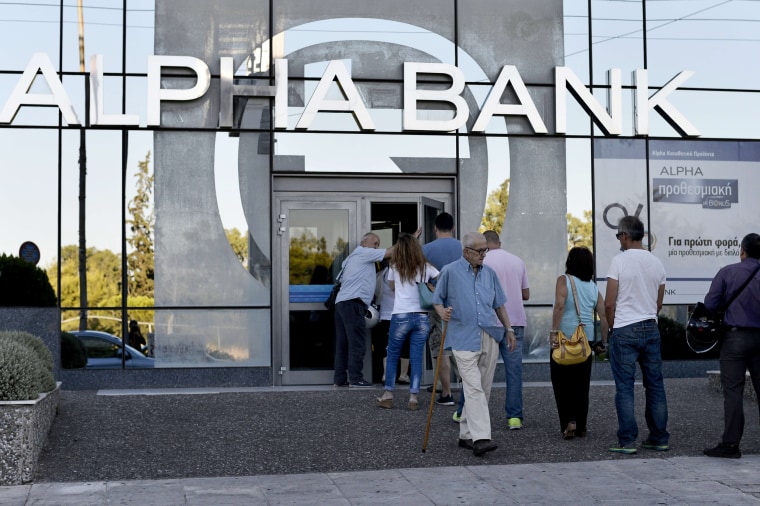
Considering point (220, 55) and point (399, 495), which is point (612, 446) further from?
point (220, 55)

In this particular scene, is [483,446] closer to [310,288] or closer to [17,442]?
[17,442]

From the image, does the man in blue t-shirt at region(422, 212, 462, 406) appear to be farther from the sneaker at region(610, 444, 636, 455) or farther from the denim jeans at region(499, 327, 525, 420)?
the sneaker at region(610, 444, 636, 455)

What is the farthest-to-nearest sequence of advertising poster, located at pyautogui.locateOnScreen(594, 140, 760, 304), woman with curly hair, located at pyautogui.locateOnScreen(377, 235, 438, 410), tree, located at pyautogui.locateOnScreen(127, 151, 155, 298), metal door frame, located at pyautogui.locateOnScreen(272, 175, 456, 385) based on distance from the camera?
advertising poster, located at pyautogui.locateOnScreen(594, 140, 760, 304) → metal door frame, located at pyautogui.locateOnScreen(272, 175, 456, 385) → tree, located at pyautogui.locateOnScreen(127, 151, 155, 298) → woman with curly hair, located at pyautogui.locateOnScreen(377, 235, 438, 410)

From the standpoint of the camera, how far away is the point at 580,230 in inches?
581

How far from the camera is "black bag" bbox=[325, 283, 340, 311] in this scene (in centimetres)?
1364

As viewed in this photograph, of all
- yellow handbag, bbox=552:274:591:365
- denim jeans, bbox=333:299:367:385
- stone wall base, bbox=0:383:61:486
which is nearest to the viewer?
stone wall base, bbox=0:383:61:486

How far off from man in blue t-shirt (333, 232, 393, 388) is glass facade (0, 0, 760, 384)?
0.65m

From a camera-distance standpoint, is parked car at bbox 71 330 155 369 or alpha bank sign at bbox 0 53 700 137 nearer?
alpha bank sign at bbox 0 53 700 137

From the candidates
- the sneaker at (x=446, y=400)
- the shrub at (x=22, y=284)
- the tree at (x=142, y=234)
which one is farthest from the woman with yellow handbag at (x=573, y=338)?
the shrub at (x=22, y=284)

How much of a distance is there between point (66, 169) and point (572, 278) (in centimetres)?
709

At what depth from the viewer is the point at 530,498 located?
24.1ft

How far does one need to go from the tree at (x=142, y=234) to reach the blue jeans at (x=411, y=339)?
Result: 3.99 meters

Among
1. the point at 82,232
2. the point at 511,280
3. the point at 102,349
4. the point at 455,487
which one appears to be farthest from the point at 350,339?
the point at 455,487

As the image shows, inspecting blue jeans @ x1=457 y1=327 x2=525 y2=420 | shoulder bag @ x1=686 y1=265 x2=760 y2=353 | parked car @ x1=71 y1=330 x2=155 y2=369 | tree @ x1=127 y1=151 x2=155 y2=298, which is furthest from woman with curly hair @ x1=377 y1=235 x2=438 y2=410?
shoulder bag @ x1=686 y1=265 x2=760 y2=353
